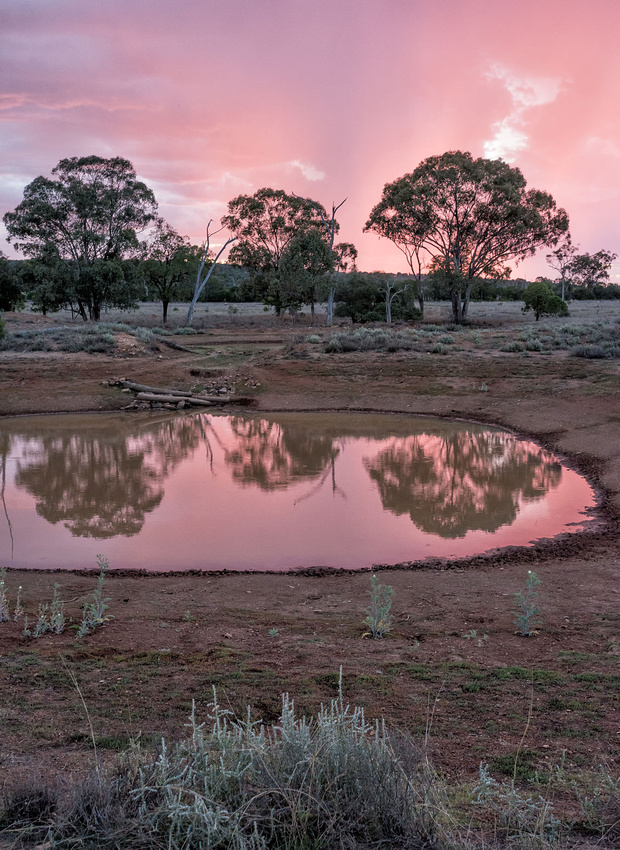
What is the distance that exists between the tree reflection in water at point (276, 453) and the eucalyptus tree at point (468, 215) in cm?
2807

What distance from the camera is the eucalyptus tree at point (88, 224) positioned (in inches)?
1625

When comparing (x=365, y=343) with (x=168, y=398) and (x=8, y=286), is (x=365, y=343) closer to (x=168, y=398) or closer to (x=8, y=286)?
(x=168, y=398)

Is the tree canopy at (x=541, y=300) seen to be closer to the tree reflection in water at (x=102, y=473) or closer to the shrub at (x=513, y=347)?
the shrub at (x=513, y=347)

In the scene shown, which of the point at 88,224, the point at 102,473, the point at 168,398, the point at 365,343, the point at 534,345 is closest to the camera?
the point at 102,473

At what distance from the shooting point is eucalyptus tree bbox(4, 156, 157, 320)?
4128 centimetres

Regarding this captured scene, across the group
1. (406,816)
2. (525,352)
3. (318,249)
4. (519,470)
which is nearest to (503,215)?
(318,249)

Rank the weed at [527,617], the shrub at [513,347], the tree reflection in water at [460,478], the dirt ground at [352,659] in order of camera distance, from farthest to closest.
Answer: the shrub at [513,347] < the tree reflection in water at [460,478] < the weed at [527,617] < the dirt ground at [352,659]

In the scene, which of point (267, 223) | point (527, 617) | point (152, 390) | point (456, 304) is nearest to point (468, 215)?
point (456, 304)

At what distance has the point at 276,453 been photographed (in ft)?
54.9

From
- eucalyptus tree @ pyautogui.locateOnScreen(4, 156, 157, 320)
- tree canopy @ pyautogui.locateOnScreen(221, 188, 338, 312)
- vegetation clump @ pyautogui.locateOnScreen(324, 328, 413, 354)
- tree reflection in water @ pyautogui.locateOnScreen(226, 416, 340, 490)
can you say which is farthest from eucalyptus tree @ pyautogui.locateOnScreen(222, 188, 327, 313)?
tree reflection in water @ pyautogui.locateOnScreen(226, 416, 340, 490)

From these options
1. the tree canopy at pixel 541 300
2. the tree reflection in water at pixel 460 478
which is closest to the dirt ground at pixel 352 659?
the tree reflection in water at pixel 460 478

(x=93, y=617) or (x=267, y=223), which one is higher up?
(x=267, y=223)

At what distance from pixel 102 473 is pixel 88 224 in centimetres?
3348

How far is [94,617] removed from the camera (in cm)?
620
